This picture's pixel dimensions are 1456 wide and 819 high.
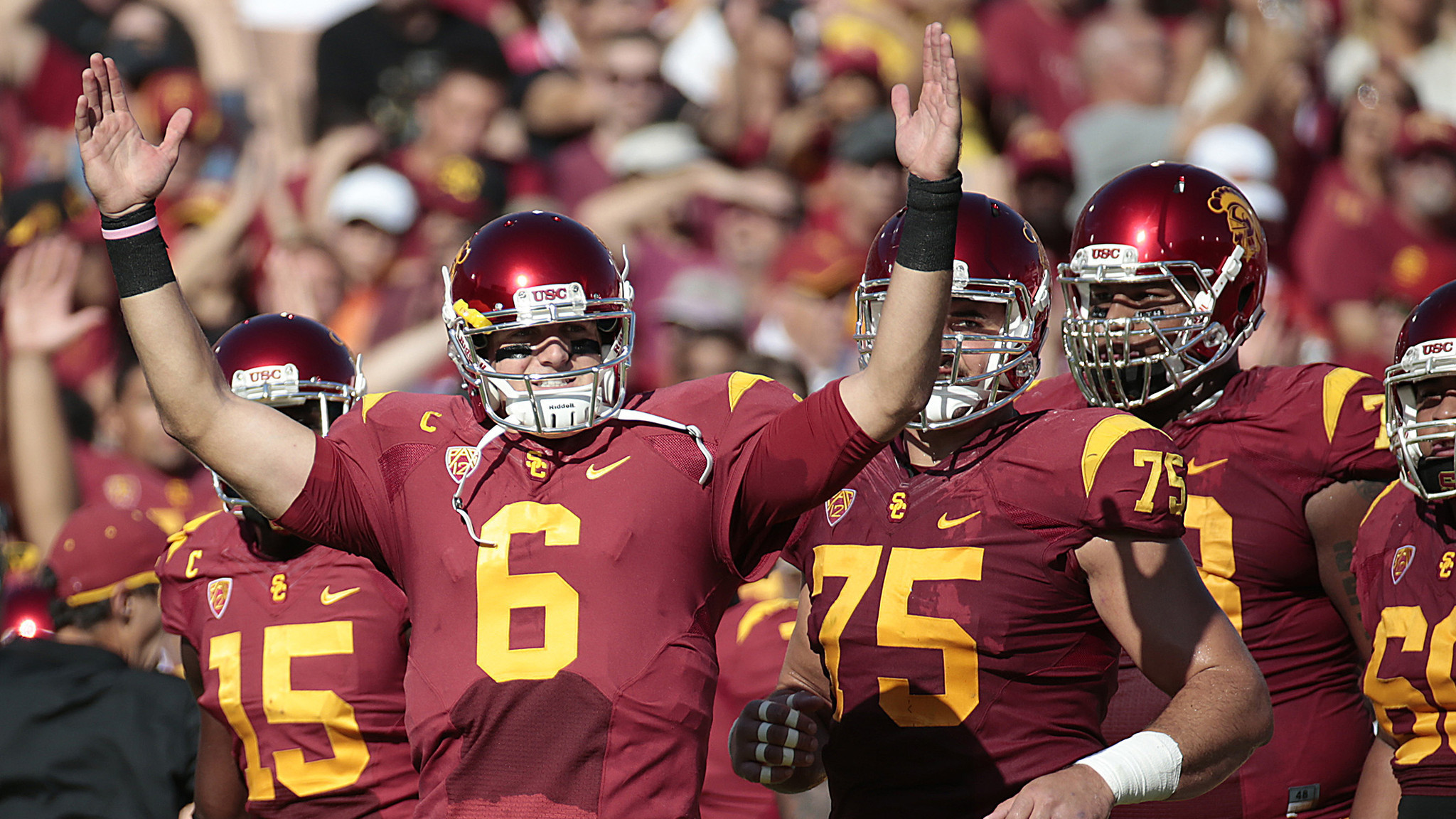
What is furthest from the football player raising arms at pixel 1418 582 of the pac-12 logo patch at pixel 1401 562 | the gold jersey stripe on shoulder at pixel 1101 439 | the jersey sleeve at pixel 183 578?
the jersey sleeve at pixel 183 578

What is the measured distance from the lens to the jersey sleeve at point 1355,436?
3688 mm

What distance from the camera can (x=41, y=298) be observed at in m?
6.89

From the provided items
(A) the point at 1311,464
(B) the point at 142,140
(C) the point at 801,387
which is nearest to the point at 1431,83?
(C) the point at 801,387

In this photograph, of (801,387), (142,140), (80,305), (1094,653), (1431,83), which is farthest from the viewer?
(1431,83)

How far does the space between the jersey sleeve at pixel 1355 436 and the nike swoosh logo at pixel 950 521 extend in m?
1.12

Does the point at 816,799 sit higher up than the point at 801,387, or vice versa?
the point at 801,387

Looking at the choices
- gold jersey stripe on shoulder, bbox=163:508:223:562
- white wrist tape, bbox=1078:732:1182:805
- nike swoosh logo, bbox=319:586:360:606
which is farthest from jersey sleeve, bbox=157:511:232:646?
white wrist tape, bbox=1078:732:1182:805

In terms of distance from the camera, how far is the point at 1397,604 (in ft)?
11.5

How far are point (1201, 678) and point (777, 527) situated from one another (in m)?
0.82

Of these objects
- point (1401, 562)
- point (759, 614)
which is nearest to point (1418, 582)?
point (1401, 562)

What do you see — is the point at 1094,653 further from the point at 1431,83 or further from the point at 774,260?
the point at 1431,83

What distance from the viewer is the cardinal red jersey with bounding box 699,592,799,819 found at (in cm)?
483

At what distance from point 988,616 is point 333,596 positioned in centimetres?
178

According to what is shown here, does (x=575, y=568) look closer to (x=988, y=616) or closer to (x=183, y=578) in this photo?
(x=988, y=616)
